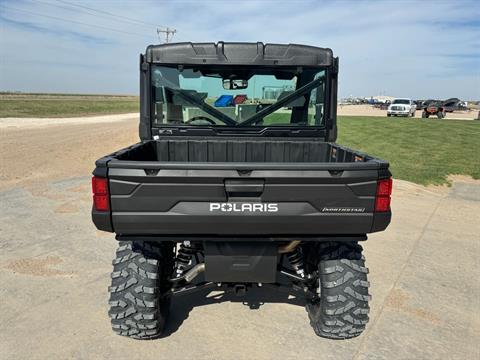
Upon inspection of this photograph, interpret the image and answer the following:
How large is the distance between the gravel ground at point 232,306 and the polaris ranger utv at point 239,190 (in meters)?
0.24

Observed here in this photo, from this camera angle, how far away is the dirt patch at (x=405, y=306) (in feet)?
11.7

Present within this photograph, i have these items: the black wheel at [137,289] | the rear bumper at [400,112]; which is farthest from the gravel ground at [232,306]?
the rear bumper at [400,112]

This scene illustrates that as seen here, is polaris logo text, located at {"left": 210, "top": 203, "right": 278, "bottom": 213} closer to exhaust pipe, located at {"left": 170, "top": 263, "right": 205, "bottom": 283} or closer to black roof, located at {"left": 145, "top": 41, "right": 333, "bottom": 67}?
exhaust pipe, located at {"left": 170, "top": 263, "right": 205, "bottom": 283}

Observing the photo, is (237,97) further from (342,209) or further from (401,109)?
(401,109)

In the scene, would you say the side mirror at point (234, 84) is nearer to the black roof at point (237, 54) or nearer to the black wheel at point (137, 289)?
the black roof at point (237, 54)

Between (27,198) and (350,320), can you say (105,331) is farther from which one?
(27,198)

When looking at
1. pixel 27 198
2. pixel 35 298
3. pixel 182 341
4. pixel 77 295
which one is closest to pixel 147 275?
pixel 182 341

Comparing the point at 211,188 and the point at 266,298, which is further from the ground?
the point at 211,188

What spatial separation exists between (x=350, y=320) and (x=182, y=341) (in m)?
1.38

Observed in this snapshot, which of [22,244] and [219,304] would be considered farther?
[22,244]

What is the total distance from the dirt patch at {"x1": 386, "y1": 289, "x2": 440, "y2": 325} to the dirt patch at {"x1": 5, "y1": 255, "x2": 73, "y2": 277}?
11.3 feet

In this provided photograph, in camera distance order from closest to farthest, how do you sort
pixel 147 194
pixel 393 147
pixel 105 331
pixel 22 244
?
pixel 147 194 < pixel 105 331 < pixel 22 244 < pixel 393 147

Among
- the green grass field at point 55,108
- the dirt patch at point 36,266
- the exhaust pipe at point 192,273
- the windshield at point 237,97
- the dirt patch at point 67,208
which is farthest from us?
the green grass field at point 55,108

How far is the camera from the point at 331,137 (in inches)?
166
